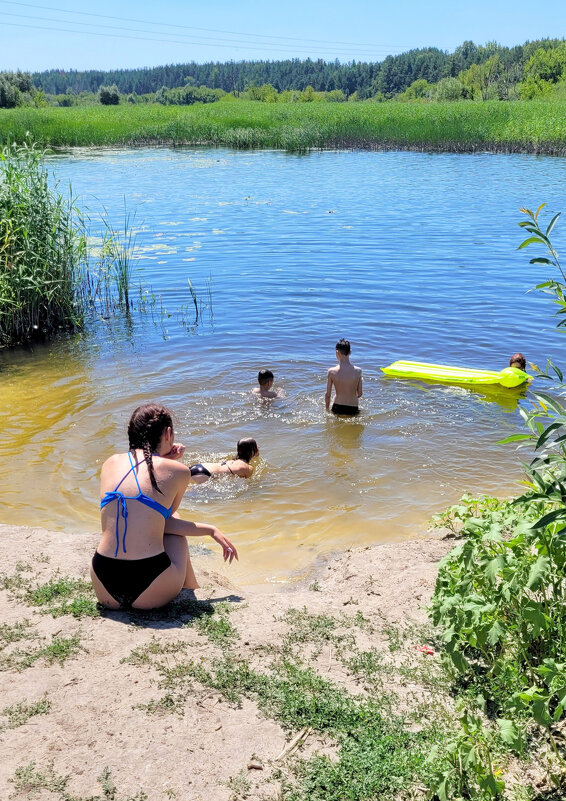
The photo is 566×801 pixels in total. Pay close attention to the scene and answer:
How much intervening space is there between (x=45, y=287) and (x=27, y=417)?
3.03 metres

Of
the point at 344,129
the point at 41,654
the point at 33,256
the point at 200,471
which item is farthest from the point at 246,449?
the point at 344,129

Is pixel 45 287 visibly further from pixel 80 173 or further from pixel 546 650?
pixel 80 173

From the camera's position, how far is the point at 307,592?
5.38 metres

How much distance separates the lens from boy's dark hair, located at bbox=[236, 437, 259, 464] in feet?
27.1

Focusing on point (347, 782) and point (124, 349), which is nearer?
point (347, 782)

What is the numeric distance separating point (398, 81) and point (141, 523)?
165 m

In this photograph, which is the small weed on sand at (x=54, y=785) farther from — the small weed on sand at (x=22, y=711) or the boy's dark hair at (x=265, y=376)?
the boy's dark hair at (x=265, y=376)

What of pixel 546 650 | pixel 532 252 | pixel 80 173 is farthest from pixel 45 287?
pixel 80 173

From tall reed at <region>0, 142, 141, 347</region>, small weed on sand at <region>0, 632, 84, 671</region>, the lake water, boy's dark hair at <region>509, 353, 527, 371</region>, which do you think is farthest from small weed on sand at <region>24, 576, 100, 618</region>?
boy's dark hair at <region>509, 353, 527, 371</region>

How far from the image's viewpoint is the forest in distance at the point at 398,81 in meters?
80.2

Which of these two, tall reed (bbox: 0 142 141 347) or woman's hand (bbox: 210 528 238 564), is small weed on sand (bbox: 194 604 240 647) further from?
tall reed (bbox: 0 142 141 347)

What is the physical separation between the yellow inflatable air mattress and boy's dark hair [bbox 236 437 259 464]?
3.61m

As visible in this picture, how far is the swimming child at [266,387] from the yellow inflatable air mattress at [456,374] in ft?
6.40

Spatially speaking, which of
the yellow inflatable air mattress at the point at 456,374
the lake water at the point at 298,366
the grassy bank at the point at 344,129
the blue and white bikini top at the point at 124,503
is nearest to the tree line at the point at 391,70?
the grassy bank at the point at 344,129
